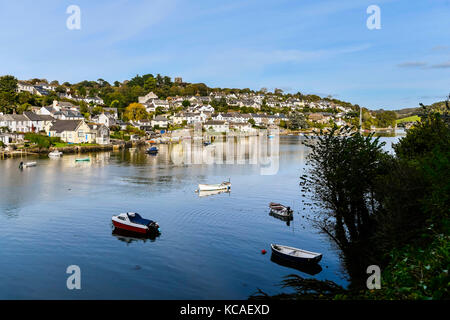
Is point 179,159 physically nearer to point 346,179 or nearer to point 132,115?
point 346,179

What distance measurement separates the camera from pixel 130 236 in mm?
25391

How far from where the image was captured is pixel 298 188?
4259 centimetres

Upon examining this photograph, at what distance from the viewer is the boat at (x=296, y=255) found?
2031 cm

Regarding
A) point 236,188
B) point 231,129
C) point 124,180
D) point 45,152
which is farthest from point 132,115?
point 236,188

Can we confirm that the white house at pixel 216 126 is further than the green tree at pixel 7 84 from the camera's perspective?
Yes

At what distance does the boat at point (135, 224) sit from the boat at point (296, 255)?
877 cm

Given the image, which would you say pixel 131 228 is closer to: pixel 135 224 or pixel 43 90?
pixel 135 224

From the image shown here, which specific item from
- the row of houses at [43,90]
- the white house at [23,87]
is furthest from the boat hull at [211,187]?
the white house at [23,87]

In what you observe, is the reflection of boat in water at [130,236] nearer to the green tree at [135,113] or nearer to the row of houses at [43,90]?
the green tree at [135,113]

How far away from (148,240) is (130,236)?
155cm

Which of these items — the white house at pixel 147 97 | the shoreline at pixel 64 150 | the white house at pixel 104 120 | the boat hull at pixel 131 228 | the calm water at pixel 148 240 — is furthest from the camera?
the white house at pixel 147 97

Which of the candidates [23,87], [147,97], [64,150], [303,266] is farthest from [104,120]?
[303,266]

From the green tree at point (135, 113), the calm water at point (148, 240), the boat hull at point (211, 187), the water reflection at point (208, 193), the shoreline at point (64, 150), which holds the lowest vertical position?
the calm water at point (148, 240)
